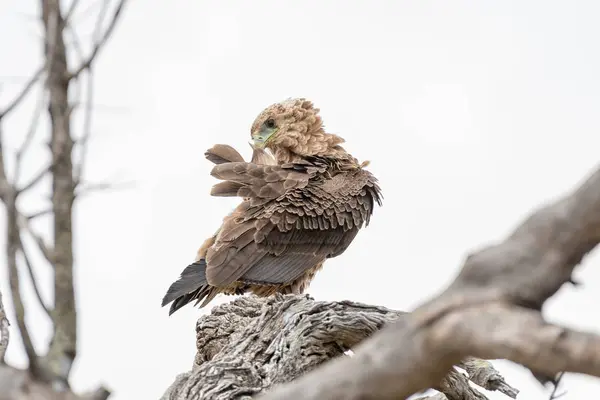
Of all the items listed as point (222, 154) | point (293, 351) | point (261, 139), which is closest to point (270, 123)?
point (261, 139)

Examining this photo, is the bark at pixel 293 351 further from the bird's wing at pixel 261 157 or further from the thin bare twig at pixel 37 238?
the bird's wing at pixel 261 157

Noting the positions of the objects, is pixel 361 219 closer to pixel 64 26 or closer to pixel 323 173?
pixel 323 173

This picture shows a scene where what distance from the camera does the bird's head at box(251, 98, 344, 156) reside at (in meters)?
7.19

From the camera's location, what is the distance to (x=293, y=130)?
7.23 metres

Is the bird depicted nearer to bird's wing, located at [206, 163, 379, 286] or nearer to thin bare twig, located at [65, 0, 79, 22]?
bird's wing, located at [206, 163, 379, 286]

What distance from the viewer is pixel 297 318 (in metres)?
4.71

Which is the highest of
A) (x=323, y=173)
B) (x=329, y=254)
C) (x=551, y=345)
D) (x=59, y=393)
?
(x=323, y=173)

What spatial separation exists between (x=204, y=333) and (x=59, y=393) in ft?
11.0

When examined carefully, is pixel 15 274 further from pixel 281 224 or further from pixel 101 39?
pixel 281 224

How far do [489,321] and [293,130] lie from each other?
16.9 ft

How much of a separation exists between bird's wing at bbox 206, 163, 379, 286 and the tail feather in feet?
0.33

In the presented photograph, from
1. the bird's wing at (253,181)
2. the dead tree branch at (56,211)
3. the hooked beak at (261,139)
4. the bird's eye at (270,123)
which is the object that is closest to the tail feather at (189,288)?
the bird's wing at (253,181)

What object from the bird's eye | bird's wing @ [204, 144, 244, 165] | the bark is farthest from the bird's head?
the bark

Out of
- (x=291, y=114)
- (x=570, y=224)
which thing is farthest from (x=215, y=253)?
(x=570, y=224)
